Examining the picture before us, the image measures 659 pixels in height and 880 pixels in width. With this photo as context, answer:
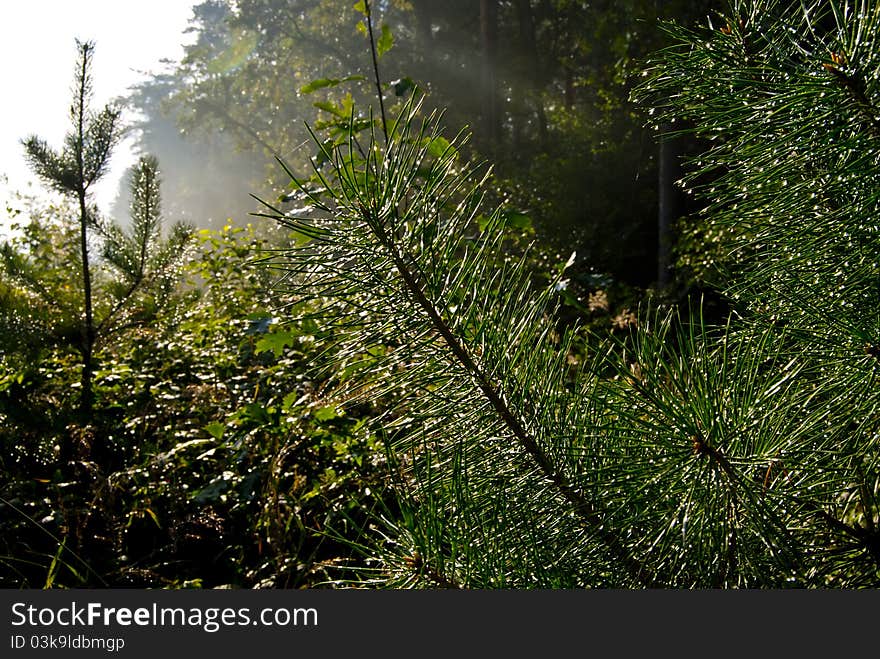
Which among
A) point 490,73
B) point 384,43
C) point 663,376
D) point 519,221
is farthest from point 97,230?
point 490,73

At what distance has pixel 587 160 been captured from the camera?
12289mm

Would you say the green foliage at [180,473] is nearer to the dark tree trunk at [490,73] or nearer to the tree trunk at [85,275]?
the tree trunk at [85,275]

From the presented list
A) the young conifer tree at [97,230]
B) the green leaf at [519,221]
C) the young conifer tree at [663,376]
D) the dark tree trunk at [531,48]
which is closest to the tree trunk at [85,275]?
the young conifer tree at [97,230]

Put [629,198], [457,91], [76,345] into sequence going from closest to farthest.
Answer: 1. [76,345]
2. [629,198]
3. [457,91]

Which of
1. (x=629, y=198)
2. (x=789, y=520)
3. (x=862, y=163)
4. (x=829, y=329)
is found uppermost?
(x=629, y=198)

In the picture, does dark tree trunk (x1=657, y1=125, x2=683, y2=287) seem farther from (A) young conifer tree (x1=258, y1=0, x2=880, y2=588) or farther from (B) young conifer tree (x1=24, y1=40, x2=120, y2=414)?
(A) young conifer tree (x1=258, y1=0, x2=880, y2=588)

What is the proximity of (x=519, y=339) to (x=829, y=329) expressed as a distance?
1.39 ft

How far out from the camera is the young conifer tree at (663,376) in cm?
77

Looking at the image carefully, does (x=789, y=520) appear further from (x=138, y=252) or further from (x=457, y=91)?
(x=457, y=91)

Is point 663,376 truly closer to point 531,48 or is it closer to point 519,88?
point 531,48

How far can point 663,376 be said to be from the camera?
3.05ft

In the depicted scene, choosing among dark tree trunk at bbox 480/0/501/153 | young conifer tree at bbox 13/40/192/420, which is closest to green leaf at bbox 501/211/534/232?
young conifer tree at bbox 13/40/192/420

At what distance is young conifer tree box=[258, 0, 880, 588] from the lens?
0.77 meters

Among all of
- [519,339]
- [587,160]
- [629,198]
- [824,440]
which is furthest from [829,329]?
[587,160]
